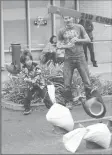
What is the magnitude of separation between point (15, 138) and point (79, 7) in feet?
35.4

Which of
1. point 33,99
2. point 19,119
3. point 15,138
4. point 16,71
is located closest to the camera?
point 15,138

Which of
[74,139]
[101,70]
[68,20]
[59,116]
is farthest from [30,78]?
[101,70]

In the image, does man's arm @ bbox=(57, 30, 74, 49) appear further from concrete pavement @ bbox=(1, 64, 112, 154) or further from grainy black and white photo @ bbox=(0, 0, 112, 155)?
concrete pavement @ bbox=(1, 64, 112, 154)

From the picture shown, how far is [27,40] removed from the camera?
17.8 metres

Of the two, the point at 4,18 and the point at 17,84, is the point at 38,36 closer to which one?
the point at 4,18

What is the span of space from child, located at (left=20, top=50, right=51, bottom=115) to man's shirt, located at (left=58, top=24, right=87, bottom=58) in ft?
2.42

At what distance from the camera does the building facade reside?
685 inches

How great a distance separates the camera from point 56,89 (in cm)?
1084

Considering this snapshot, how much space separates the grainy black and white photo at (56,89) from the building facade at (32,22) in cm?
4

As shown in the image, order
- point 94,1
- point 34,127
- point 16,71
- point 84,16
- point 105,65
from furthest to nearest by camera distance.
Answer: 1. point 94,1
2. point 105,65
3. point 16,71
4. point 34,127
5. point 84,16

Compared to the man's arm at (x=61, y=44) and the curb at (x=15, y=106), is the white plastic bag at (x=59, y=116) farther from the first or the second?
the curb at (x=15, y=106)

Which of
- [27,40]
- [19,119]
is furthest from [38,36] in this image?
[19,119]

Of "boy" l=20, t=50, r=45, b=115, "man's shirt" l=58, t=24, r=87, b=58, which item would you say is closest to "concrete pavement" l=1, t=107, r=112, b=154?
"boy" l=20, t=50, r=45, b=115

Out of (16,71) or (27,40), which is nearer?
(16,71)
